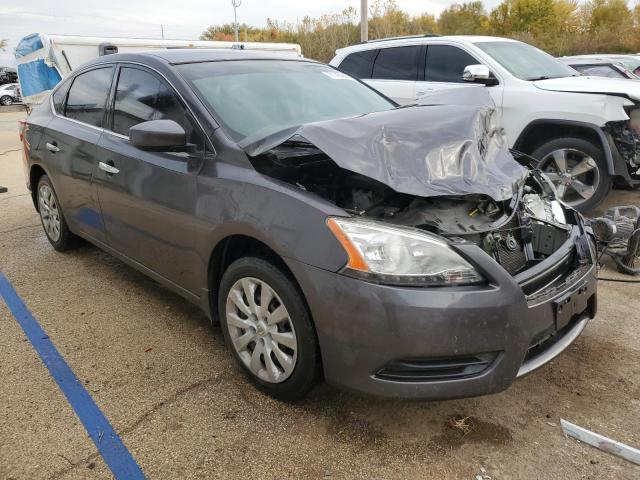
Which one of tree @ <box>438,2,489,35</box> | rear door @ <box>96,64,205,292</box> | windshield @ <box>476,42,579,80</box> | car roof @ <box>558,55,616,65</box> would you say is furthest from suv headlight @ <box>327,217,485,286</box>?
tree @ <box>438,2,489,35</box>

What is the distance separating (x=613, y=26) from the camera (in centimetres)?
4038

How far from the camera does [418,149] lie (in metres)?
2.53

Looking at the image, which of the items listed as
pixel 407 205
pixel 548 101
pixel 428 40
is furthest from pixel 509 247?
pixel 428 40

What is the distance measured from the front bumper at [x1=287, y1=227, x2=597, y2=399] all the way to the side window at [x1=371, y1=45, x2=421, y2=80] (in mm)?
5437

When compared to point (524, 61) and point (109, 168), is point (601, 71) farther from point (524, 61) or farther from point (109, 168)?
point (109, 168)

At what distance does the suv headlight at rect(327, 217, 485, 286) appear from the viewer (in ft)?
7.00

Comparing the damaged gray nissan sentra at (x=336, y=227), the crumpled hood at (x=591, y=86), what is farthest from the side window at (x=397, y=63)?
the damaged gray nissan sentra at (x=336, y=227)

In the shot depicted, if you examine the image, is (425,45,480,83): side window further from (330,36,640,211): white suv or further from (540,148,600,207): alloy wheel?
(540,148,600,207): alloy wheel

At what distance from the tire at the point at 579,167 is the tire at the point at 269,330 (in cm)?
409

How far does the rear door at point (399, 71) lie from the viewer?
7.04 m

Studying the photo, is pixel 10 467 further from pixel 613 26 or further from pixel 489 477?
pixel 613 26

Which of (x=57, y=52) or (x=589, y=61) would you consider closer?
(x=57, y=52)

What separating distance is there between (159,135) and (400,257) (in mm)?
1447

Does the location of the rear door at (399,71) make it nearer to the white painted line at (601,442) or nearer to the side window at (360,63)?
the side window at (360,63)
